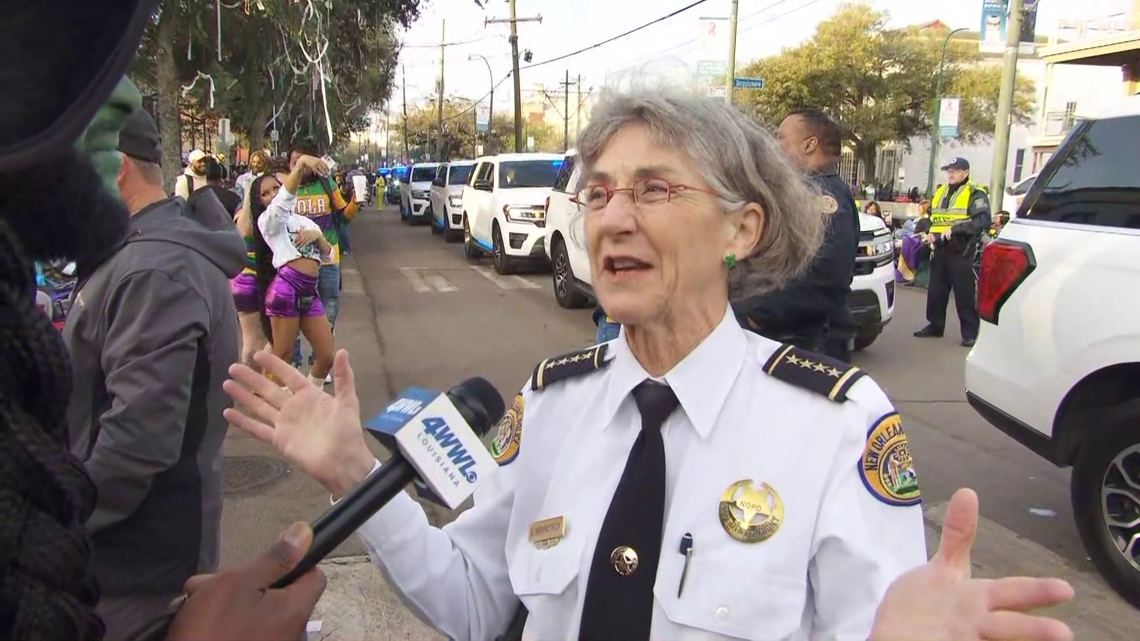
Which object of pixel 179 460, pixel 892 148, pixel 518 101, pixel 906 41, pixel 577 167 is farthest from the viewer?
pixel 892 148

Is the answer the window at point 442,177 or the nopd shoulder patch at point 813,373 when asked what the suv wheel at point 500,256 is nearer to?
the window at point 442,177

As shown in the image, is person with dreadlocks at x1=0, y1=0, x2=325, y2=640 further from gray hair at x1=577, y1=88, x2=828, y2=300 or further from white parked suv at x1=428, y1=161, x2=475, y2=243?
white parked suv at x1=428, y1=161, x2=475, y2=243

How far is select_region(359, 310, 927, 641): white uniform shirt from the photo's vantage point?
150 centimetres

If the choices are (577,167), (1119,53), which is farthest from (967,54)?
(577,167)

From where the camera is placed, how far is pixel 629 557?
5.12ft

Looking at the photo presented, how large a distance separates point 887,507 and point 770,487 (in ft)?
0.70

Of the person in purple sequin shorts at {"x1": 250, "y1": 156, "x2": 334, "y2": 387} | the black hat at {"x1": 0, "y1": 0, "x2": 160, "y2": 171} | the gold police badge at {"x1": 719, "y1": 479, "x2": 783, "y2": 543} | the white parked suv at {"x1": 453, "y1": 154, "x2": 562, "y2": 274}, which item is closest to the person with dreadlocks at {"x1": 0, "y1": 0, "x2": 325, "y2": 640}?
the black hat at {"x1": 0, "y1": 0, "x2": 160, "y2": 171}

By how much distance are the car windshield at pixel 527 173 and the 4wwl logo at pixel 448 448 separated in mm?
13669

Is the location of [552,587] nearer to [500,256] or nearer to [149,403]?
[149,403]

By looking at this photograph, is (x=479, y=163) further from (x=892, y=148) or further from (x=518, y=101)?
(x=892, y=148)

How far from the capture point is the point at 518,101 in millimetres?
31062

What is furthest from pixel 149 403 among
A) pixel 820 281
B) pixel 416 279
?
pixel 416 279

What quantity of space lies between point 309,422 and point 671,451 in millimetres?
680

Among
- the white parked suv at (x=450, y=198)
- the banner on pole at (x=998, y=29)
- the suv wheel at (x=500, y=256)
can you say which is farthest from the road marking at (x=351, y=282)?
the banner on pole at (x=998, y=29)
